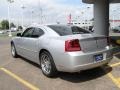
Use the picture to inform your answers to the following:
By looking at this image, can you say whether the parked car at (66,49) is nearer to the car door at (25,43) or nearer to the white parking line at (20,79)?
the car door at (25,43)

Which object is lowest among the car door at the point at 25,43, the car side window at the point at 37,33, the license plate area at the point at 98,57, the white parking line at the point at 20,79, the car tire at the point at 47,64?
the white parking line at the point at 20,79

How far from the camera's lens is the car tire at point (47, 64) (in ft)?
22.1

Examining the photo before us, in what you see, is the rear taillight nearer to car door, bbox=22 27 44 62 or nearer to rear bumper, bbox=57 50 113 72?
rear bumper, bbox=57 50 113 72

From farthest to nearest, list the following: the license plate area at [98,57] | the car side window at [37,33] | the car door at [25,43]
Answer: the car door at [25,43] → the car side window at [37,33] → the license plate area at [98,57]

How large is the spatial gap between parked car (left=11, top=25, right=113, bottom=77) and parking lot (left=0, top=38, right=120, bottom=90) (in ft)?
1.30

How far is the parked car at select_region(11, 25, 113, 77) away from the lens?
6.16m

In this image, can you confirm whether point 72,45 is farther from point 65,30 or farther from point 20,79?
point 20,79

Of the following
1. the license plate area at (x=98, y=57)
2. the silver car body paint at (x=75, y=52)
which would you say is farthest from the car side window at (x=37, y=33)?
the license plate area at (x=98, y=57)

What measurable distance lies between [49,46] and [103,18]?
1228cm

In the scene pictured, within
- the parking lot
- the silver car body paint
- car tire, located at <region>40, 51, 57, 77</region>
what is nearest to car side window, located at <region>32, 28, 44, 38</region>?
the silver car body paint

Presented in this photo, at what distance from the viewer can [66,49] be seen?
618 cm

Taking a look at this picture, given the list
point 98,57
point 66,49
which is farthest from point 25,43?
point 98,57

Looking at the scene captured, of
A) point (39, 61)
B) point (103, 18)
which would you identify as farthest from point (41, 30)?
point (103, 18)

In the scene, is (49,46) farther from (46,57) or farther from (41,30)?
(41,30)
